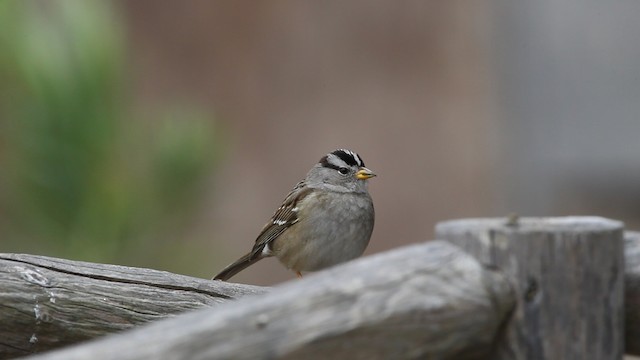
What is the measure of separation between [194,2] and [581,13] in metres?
2.21

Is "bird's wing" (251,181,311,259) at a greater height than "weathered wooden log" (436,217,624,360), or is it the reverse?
"weathered wooden log" (436,217,624,360)

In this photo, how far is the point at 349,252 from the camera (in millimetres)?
4676

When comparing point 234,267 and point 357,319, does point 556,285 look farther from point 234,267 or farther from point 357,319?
point 234,267

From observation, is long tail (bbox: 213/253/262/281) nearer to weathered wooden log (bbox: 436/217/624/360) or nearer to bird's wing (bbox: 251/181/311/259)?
bird's wing (bbox: 251/181/311/259)

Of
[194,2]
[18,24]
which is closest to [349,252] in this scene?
[18,24]

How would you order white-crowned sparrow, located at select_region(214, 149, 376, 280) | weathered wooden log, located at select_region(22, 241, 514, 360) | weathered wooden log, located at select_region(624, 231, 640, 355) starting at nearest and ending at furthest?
weathered wooden log, located at select_region(22, 241, 514, 360) < weathered wooden log, located at select_region(624, 231, 640, 355) < white-crowned sparrow, located at select_region(214, 149, 376, 280)

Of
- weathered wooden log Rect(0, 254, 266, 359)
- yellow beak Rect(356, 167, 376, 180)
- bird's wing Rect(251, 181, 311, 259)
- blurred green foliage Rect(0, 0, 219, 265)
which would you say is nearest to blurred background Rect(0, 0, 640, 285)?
blurred green foliage Rect(0, 0, 219, 265)

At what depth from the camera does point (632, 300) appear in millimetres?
2072

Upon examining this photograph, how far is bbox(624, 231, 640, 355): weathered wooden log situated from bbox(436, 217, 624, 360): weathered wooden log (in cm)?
8

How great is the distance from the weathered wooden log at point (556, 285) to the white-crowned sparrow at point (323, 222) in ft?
8.70

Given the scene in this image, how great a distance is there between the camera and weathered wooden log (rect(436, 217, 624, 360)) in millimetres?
1950

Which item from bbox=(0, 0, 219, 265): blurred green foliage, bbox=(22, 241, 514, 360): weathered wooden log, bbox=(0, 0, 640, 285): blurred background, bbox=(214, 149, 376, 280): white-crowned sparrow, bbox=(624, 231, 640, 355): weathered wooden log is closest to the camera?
bbox=(22, 241, 514, 360): weathered wooden log

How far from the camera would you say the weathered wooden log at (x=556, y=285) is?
1950mm

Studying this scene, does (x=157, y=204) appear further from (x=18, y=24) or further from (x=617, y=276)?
(x=617, y=276)
